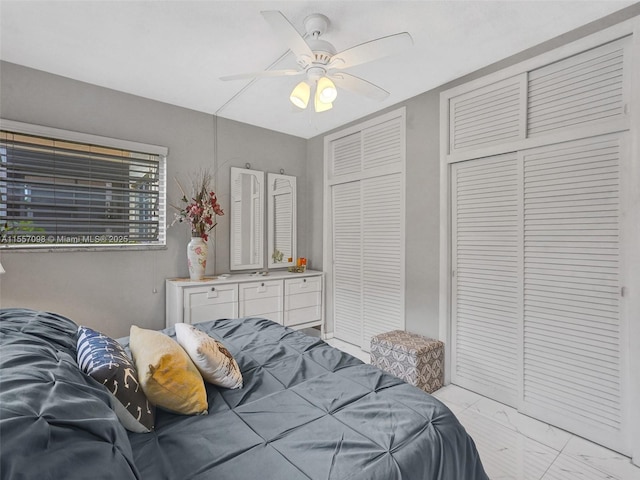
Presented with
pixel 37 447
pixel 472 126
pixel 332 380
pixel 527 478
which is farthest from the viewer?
pixel 472 126

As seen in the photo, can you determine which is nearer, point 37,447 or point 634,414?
point 37,447

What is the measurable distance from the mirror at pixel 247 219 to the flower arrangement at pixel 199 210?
1.07 ft

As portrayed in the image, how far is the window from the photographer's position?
2.52 m

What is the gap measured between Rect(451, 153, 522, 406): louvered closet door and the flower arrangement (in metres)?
2.25

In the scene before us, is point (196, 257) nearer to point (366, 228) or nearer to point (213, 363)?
point (366, 228)

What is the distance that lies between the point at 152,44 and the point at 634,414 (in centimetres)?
376

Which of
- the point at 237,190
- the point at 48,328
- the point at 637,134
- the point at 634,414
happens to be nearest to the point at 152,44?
the point at 237,190

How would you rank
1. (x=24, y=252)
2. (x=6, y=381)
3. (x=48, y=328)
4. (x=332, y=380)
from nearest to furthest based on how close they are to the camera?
(x=6, y=381) → (x=48, y=328) → (x=332, y=380) → (x=24, y=252)

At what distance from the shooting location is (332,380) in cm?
151

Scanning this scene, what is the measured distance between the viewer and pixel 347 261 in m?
3.84

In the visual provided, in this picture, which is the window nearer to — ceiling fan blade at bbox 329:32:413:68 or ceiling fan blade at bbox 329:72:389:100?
ceiling fan blade at bbox 329:72:389:100

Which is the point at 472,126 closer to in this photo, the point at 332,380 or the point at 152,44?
the point at 332,380

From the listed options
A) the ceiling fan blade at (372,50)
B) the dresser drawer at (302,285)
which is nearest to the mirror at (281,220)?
the dresser drawer at (302,285)

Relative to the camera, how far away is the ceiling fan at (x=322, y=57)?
1.67 meters
